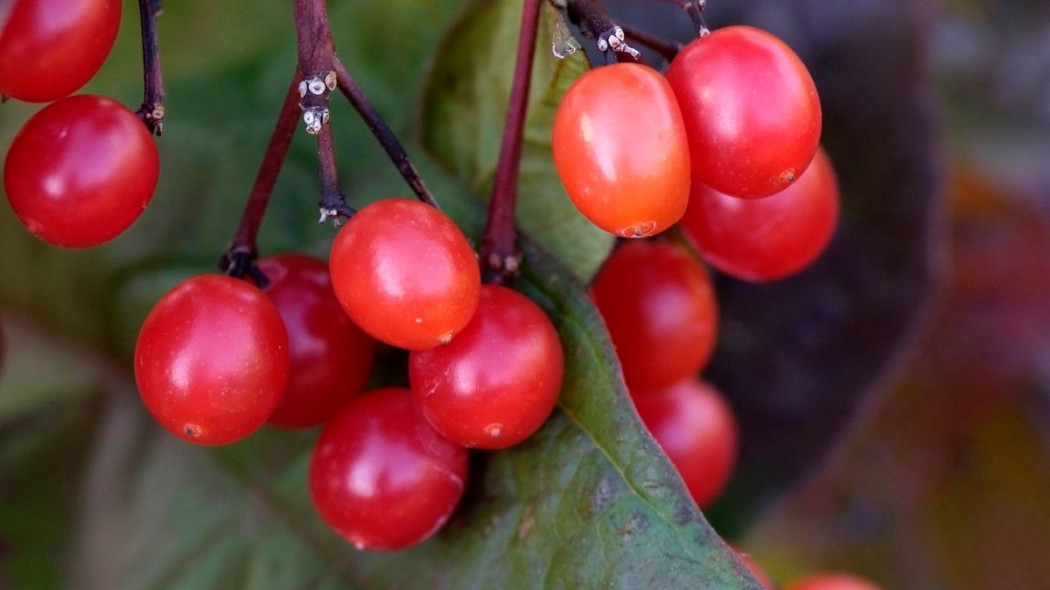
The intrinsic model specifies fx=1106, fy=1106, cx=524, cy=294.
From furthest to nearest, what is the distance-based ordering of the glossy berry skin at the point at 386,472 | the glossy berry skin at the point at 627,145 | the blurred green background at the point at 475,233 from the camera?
the blurred green background at the point at 475,233 → the glossy berry skin at the point at 386,472 → the glossy berry skin at the point at 627,145

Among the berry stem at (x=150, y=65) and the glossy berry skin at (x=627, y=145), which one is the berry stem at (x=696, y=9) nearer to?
the glossy berry skin at (x=627, y=145)

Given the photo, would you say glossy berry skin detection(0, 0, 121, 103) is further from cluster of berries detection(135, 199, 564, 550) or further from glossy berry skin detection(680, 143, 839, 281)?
glossy berry skin detection(680, 143, 839, 281)

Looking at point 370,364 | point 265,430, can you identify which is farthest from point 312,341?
point 265,430

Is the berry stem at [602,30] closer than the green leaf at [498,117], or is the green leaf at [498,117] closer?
the berry stem at [602,30]

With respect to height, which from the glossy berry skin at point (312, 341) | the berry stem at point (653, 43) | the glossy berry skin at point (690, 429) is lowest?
the glossy berry skin at point (690, 429)

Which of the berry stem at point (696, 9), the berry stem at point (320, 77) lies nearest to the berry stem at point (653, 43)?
the berry stem at point (696, 9)

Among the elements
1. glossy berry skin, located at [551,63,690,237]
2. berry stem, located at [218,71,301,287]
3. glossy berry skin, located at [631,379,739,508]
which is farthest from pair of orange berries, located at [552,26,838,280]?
glossy berry skin, located at [631,379,739,508]

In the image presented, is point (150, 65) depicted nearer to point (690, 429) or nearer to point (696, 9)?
point (696, 9)
